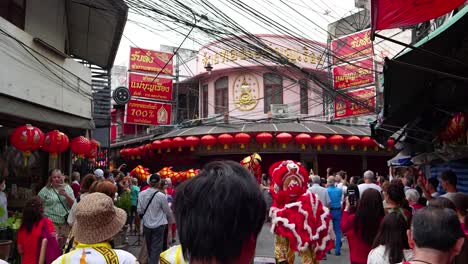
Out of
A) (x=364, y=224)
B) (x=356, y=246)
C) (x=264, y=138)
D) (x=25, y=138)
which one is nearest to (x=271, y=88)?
(x=264, y=138)

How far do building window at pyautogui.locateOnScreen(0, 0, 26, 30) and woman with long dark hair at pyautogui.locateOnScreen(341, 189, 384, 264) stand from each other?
8.29 m

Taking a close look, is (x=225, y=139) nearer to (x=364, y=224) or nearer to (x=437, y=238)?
(x=364, y=224)

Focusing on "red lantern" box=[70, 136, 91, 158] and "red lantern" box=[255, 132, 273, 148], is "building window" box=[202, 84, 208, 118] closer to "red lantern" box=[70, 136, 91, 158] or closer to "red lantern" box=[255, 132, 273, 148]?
"red lantern" box=[255, 132, 273, 148]

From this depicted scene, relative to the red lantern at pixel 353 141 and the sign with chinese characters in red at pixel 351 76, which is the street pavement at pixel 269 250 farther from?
the red lantern at pixel 353 141

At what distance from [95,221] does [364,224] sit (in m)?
2.83

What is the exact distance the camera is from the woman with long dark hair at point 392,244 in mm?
3322

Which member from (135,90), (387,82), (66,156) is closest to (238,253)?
(387,82)

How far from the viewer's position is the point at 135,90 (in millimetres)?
20469

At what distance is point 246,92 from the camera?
23266 millimetres

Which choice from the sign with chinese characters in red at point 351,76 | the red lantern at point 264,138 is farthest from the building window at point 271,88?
the sign with chinese characters in red at point 351,76

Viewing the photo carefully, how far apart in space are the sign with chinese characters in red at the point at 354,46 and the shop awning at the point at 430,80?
8810mm

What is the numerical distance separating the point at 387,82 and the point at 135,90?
15919 mm

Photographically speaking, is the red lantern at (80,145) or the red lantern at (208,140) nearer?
the red lantern at (80,145)

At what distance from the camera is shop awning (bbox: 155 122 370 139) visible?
20.5 metres
